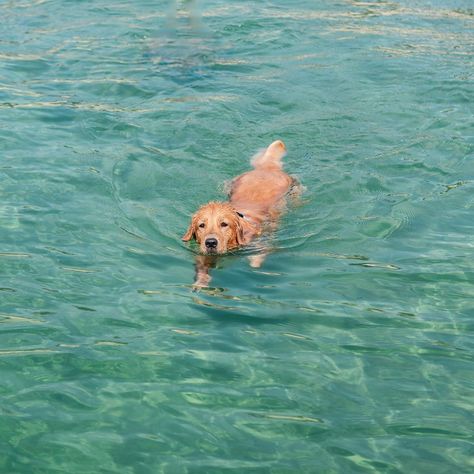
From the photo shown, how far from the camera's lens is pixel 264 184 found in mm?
9781

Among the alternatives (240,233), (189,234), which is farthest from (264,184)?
(189,234)

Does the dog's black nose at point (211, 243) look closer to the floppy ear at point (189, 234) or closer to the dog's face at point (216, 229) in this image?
the dog's face at point (216, 229)

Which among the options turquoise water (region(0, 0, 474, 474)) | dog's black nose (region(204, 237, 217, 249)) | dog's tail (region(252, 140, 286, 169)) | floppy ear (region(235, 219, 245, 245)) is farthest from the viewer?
dog's tail (region(252, 140, 286, 169))

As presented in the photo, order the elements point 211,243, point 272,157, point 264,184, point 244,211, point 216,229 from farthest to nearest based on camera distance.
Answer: point 272,157, point 264,184, point 244,211, point 216,229, point 211,243

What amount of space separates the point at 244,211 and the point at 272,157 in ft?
5.18

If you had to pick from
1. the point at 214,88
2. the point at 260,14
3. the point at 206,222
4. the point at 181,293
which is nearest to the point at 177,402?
the point at 181,293

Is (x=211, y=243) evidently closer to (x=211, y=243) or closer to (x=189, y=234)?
(x=211, y=243)

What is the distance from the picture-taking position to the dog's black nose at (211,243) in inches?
320

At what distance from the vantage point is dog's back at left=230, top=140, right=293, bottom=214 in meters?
9.47

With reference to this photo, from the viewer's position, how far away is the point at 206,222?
8.35 metres

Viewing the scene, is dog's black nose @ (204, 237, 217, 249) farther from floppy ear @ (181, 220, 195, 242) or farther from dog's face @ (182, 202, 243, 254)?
floppy ear @ (181, 220, 195, 242)

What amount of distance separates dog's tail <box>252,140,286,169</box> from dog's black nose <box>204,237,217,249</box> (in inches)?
95.7

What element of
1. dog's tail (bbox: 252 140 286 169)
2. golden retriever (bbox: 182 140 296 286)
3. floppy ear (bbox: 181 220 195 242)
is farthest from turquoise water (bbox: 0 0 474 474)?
dog's tail (bbox: 252 140 286 169)

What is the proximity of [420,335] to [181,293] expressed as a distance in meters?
2.06
